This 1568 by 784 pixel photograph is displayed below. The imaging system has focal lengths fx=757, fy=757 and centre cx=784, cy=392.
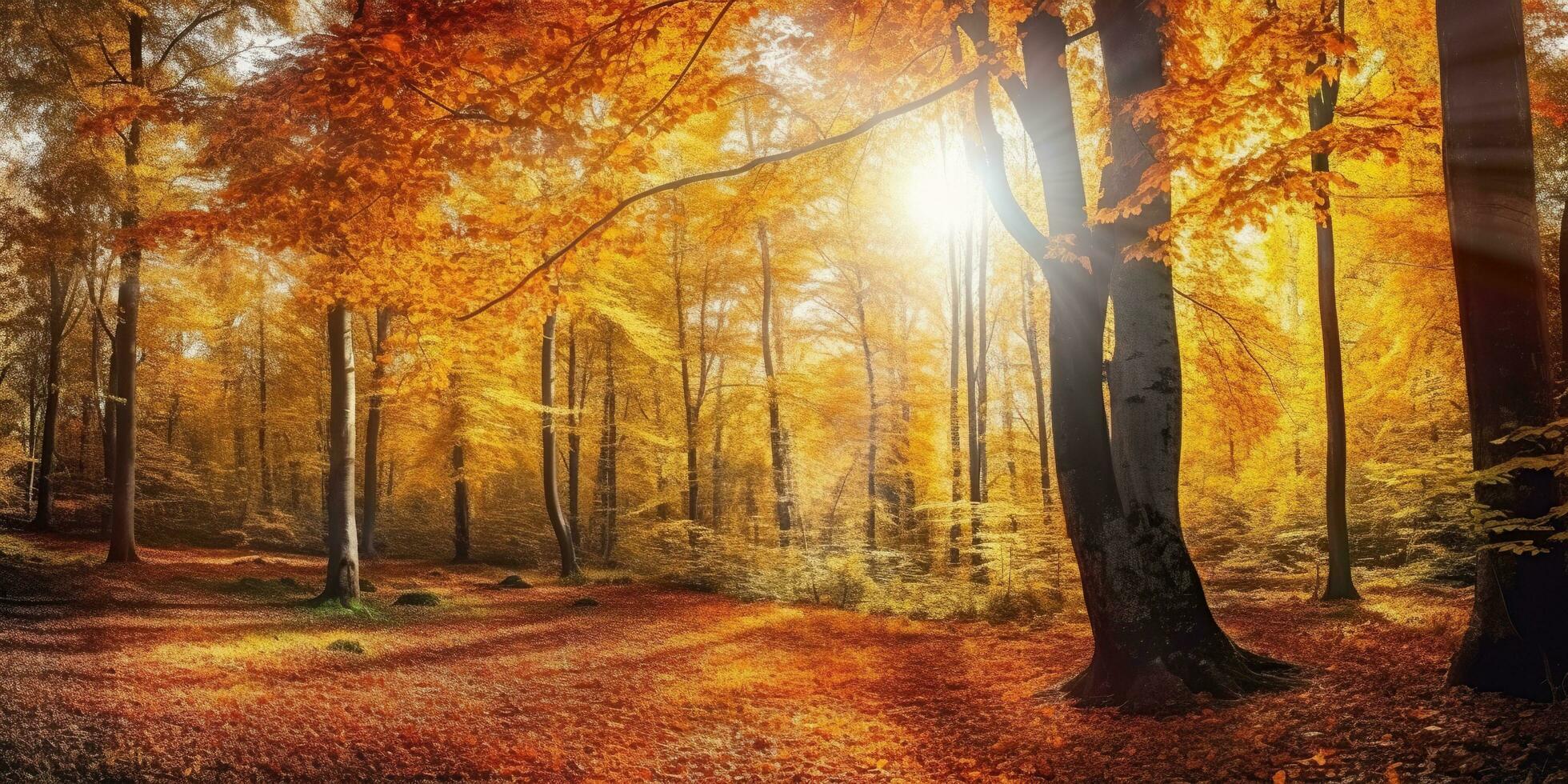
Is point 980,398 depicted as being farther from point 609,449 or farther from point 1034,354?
point 609,449

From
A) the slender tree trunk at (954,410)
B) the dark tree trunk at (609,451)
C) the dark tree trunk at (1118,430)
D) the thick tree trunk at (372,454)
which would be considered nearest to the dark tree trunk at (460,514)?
the thick tree trunk at (372,454)

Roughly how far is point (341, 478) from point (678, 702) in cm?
758

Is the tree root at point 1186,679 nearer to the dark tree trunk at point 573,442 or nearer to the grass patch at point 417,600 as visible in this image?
the grass patch at point 417,600

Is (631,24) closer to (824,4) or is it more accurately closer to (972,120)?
(824,4)

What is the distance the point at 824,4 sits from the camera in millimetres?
6402

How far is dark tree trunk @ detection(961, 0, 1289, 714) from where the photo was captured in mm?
5285

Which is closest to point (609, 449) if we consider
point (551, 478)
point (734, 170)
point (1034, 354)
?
point (551, 478)

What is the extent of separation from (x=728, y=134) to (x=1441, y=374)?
45.3 feet

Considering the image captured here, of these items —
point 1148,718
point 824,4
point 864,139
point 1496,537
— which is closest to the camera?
point 1496,537

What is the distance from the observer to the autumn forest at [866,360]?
4.50m

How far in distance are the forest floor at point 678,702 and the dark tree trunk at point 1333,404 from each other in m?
0.51

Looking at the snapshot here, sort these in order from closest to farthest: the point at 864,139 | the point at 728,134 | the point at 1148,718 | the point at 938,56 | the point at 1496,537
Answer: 1. the point at 1496,537
2. the point at 1148,718
3. the point at 938,56
4. the point at 864,139
5. the point at 728,134

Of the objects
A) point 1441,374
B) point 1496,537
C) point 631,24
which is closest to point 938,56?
point 631,24

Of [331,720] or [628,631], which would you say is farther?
[628,631]
